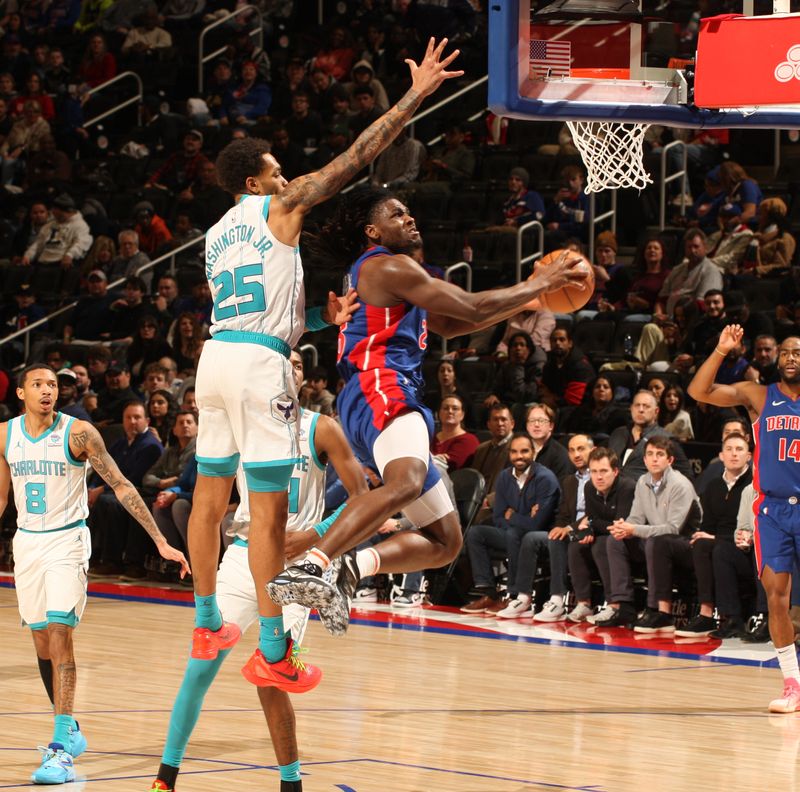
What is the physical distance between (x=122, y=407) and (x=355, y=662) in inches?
207

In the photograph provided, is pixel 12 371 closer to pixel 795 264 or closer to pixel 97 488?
pixel 97 488

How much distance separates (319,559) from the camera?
5.33 metres

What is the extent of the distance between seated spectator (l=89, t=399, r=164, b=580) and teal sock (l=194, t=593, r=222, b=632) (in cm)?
792

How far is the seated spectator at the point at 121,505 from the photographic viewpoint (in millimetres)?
13336

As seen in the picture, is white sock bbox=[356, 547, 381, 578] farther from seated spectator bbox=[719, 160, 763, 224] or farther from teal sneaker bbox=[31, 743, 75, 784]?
seated spectator bbox=[719, 160, 763, 224]

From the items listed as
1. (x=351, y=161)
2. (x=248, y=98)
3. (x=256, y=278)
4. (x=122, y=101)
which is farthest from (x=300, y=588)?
(x=122, y=101)

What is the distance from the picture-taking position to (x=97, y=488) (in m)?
13.6

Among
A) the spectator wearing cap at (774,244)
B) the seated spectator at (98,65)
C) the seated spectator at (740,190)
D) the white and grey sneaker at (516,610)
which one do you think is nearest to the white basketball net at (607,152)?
the white and grey sneaker at (516,610)

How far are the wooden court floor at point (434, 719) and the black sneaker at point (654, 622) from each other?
2.20 feet

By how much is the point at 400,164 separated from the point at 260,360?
36.9 ft

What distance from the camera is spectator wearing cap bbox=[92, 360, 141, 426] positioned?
14.2 metres

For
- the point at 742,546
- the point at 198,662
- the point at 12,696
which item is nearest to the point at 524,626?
the point at 742,546

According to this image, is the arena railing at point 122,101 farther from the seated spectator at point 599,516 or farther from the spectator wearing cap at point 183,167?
the seated spectator at point 599,516

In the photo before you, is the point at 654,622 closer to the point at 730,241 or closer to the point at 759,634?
the point at 759,634
